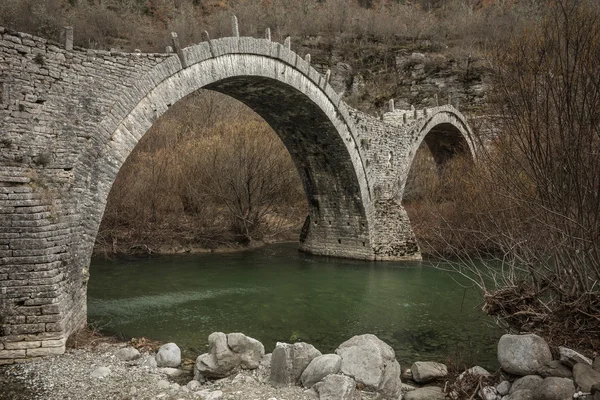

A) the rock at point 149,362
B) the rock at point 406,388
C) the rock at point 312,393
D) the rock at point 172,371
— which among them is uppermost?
the rock at point 312,393

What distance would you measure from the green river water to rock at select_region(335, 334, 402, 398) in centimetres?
112

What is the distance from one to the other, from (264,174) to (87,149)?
32.6 ft

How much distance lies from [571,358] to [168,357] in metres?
4.20

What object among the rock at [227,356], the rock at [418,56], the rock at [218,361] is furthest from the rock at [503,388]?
the rock at [418,56]

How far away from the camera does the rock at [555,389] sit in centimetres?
420

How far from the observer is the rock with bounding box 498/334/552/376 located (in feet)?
15.3

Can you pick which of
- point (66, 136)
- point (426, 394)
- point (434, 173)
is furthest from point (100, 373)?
point (434, 173)

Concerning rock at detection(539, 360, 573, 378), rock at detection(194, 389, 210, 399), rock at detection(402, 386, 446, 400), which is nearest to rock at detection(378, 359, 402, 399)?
rock at detection(402, 386, 446, 400)

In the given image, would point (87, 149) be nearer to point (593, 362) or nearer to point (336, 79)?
point (593, 362)

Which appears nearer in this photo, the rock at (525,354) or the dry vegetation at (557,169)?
the rock at (525,354)

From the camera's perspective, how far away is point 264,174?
16.2m

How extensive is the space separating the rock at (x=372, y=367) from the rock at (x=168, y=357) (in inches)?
73.7

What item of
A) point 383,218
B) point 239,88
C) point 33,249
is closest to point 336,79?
point 383,218

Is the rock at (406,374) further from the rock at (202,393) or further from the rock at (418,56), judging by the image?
the rock at (418,56)
